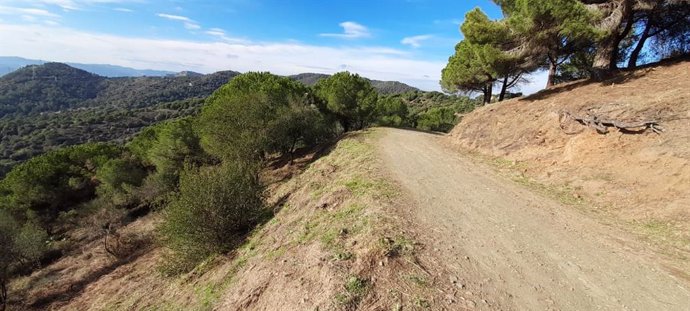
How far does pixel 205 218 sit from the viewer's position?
510 inches

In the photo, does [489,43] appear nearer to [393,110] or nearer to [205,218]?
[205,218]

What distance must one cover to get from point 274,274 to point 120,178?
3161cm

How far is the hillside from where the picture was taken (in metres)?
9.16

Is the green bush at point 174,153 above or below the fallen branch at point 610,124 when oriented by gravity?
below

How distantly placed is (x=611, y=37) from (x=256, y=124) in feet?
65.9

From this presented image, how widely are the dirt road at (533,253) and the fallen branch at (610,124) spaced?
371cm

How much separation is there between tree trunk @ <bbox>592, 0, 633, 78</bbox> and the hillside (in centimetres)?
156

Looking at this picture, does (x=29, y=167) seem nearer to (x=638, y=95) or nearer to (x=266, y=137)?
(x=266, y=137)

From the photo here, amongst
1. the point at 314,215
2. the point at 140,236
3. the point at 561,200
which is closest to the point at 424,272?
the point at 314,215

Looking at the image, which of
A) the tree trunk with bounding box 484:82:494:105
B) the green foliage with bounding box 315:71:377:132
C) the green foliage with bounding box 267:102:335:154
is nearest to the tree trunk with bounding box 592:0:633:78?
the tree trunk with bounding box 484:82:494:105

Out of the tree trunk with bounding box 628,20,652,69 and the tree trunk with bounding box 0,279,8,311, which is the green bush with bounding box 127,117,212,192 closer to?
the tree trunk with bounding box 0,279,8,311

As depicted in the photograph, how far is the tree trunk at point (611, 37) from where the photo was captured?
15.5m

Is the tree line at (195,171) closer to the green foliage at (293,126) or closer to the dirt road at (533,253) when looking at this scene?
the green foliage at (293,126)

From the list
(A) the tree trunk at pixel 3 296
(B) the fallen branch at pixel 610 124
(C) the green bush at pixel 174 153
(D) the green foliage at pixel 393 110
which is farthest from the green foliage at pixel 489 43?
(A) the tree trunk at pixel 3 296
